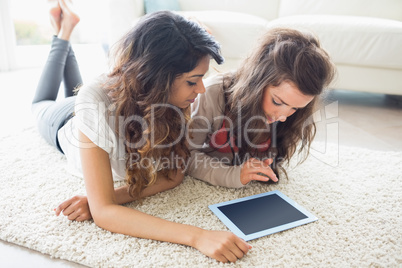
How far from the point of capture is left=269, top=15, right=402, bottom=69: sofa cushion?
2047 millimetres

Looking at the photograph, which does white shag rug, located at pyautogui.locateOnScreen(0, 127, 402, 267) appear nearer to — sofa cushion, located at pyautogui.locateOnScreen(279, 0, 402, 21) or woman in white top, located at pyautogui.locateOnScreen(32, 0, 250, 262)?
woman in white top, located at pyautogui.locateOnScreen(32, 0, 250, 262)

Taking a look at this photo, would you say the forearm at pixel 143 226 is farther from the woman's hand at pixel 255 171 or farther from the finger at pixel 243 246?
the woman's hand at pixel 255 171

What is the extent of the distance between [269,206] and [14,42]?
2591mm

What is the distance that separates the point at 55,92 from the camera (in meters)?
1.68

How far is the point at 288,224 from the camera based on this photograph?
105 cm

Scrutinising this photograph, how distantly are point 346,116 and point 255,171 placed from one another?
3.98 ft

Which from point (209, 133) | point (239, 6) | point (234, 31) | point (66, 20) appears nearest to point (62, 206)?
point (209, 133)

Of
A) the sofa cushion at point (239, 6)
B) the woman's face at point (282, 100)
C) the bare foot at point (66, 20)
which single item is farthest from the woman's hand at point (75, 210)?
the sofa cushion at point (239, 6)

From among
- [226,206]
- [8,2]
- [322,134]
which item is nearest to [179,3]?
[8,2]

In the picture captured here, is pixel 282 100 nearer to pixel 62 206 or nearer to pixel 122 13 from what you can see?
pixel 62 206

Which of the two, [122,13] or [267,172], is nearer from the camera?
[267,172]

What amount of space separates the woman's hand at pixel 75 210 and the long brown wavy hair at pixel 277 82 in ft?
1.89

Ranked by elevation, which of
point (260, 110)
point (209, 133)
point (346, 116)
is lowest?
point (346, 116)

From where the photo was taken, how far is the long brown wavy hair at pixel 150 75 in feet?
2.96
